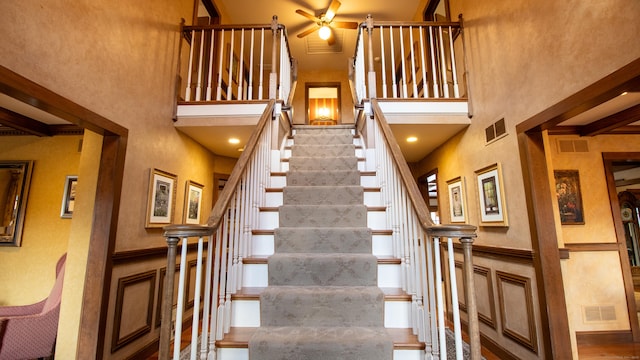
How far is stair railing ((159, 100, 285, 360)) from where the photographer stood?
121cm

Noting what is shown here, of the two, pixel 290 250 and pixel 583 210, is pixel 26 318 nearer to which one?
pixel 290 250

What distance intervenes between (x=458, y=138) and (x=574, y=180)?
1364 mm

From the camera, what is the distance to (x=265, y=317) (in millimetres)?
1689

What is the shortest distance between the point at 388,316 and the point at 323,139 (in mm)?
2888

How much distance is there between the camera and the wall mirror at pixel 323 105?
24.8ft

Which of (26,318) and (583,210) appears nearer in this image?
(26,318)

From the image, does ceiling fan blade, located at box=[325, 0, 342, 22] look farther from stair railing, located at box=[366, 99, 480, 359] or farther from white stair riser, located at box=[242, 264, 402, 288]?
white stair riser, located at box=[242, 264, 402, 288]

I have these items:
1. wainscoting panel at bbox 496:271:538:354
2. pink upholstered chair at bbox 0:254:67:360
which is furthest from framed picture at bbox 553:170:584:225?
pink upholstered chair at bbox 0:254:67:360

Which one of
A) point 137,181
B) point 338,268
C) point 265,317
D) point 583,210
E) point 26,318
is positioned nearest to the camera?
point 265,317

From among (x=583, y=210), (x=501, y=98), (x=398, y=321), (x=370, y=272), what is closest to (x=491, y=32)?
(x=501, y=98)

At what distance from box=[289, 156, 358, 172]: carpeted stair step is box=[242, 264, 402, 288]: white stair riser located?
1.59m

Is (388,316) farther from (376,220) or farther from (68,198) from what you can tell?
(68,198)

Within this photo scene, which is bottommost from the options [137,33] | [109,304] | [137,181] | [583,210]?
[109,304]

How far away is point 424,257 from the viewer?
4.55ft
